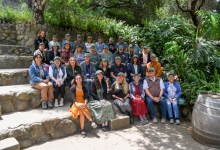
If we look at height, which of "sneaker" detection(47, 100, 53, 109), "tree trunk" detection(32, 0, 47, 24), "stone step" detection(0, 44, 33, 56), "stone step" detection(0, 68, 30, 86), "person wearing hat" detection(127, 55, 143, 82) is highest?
"tree trunk" detection(32, 0, 47, 24)

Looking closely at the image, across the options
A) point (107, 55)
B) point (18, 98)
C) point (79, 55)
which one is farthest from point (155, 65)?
point (18, 98)

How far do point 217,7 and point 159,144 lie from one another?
51.9ft

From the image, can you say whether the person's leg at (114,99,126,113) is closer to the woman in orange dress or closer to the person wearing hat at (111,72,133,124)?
the person wearing hat at (111,72,133,124)

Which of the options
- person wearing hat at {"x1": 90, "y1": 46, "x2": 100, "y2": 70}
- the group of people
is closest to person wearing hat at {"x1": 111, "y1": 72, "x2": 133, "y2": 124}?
the group of people

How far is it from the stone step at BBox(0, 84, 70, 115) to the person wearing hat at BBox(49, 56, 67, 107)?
0.39 meters

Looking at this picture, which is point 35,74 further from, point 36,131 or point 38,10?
point 38,10

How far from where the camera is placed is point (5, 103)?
15.3 feet

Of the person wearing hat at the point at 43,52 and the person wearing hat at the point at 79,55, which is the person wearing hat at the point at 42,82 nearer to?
the person wearing hat at the point at 43,52

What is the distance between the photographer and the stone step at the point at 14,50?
7.28m

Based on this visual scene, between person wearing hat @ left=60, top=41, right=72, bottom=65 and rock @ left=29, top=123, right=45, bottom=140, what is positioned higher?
person wearing hat @ left=60, top=41, right=72, bottom=65

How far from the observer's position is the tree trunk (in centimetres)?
782

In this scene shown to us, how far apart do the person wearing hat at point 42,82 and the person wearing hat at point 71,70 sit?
0.52 m

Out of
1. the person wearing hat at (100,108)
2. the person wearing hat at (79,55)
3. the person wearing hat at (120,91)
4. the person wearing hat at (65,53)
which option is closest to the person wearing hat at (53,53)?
the person wearing hat at (65,53)

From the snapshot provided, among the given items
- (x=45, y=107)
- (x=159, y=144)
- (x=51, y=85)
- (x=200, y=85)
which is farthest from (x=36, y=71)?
(x=200, y=85)
